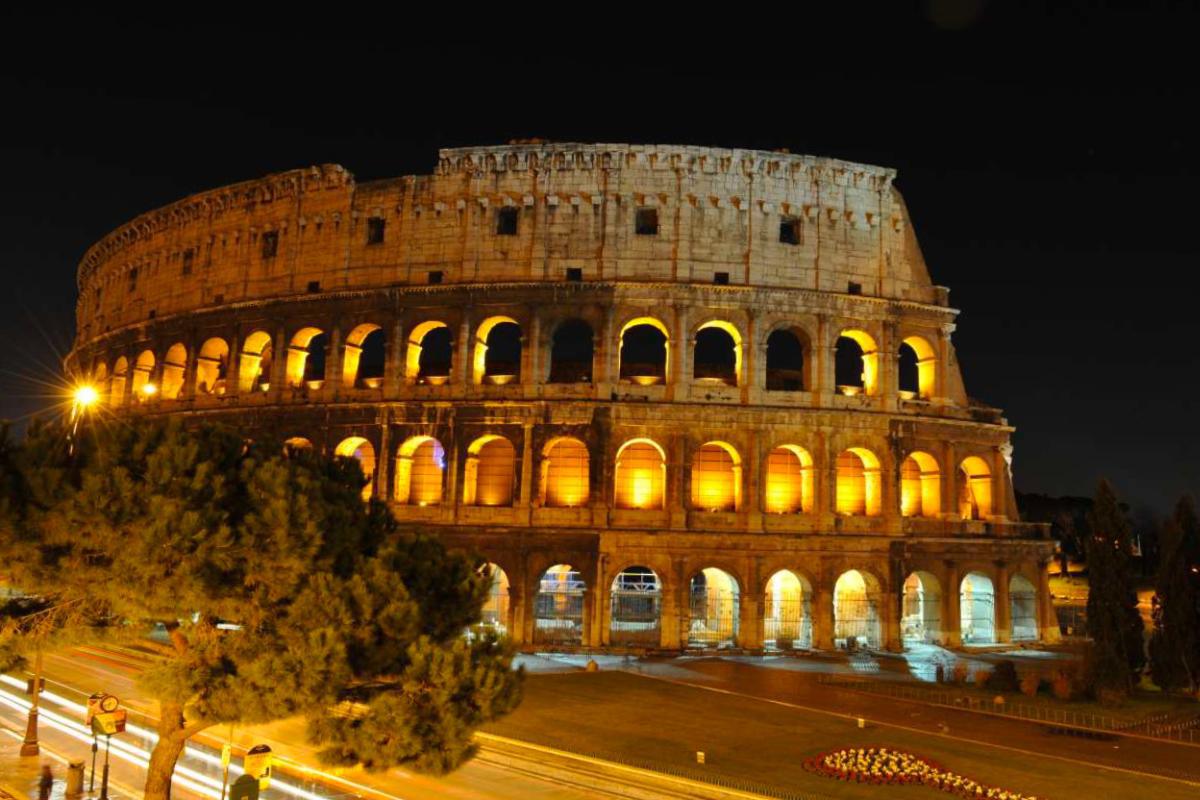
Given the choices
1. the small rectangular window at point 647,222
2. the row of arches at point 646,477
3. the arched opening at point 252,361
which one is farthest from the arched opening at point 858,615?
the arched opening at point 252,361

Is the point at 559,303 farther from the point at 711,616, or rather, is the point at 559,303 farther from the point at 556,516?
the point at 711,616

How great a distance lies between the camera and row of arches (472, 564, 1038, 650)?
1244 inches

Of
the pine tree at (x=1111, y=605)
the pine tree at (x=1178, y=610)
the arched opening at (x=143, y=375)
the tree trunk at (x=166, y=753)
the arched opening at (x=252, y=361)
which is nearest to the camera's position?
the tree trunk at (x=166, y=753)

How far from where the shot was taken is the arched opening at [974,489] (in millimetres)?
35250

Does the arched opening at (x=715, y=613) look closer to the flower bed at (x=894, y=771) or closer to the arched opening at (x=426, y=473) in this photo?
the arched opening at (x=426, y=473)

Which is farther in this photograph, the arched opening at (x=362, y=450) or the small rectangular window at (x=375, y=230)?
the small rectangular window at (x=375, y=230)

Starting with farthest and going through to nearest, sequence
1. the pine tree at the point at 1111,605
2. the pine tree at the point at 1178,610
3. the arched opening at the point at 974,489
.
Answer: the arched opening at the point at 974,489 < the pine tree at the point at 1178,610 < the pine tree at the point at 1111,605

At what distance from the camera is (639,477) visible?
32906 millimetres

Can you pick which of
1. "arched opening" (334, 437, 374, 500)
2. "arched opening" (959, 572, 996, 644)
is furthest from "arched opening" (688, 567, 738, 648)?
"arched opening" (334, 437, 374, 500)

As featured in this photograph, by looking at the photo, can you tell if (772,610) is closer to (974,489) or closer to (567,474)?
(974,489)

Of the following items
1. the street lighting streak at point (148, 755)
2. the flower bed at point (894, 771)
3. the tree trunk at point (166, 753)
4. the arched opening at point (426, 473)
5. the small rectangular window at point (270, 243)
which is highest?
the small rectangular window at point (270, 243)

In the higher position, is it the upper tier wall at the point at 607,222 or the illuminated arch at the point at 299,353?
the upper tier wall at the point at 607,222

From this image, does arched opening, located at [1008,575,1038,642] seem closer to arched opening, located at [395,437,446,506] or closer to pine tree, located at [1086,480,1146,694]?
pine tree, located at [1086,480,1146,694]

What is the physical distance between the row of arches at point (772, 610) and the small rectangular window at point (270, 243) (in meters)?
15.9
